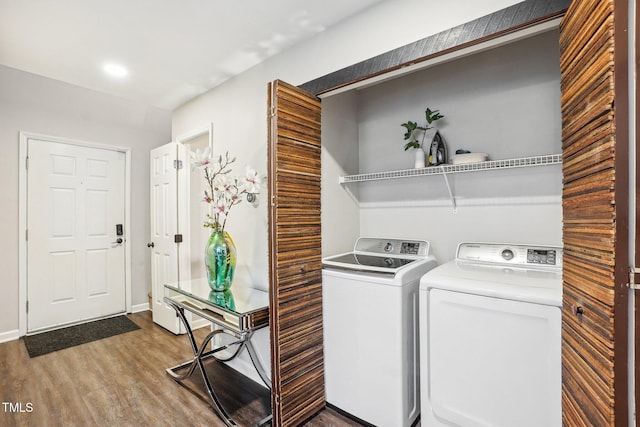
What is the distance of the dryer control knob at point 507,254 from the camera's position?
6.17 ft

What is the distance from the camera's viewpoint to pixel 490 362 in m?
1.44

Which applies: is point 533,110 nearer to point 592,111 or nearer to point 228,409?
point 592,111

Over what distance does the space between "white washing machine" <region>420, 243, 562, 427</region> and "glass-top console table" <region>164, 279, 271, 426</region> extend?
0.97 m

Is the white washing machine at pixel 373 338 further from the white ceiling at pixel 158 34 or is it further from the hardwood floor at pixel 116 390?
the white ceiling at pixel 158 34

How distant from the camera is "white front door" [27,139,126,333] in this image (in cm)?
326

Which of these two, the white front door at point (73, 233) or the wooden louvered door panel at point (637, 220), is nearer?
the wooden louvered door panel at point (637, 220)

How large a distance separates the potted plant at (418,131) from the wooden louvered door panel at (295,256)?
0.70 meters

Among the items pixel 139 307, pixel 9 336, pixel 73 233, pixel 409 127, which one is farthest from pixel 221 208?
pixel 9 336

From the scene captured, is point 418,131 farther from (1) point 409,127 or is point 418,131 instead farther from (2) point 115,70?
(2) point 115,70

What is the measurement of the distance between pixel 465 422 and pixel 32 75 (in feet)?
15.2

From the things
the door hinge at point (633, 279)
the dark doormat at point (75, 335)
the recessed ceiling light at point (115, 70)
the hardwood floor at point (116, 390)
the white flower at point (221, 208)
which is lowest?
the hardwood floor at point (116, 390)

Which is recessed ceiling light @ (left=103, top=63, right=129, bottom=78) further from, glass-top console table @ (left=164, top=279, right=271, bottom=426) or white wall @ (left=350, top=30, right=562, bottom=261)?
white wall @ (left=350, top=30, right=562, bottom=261)

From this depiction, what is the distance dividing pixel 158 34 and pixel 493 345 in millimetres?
2754

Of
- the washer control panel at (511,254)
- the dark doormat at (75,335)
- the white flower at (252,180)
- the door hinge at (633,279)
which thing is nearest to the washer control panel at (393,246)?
the washer control panel at (511,254)
